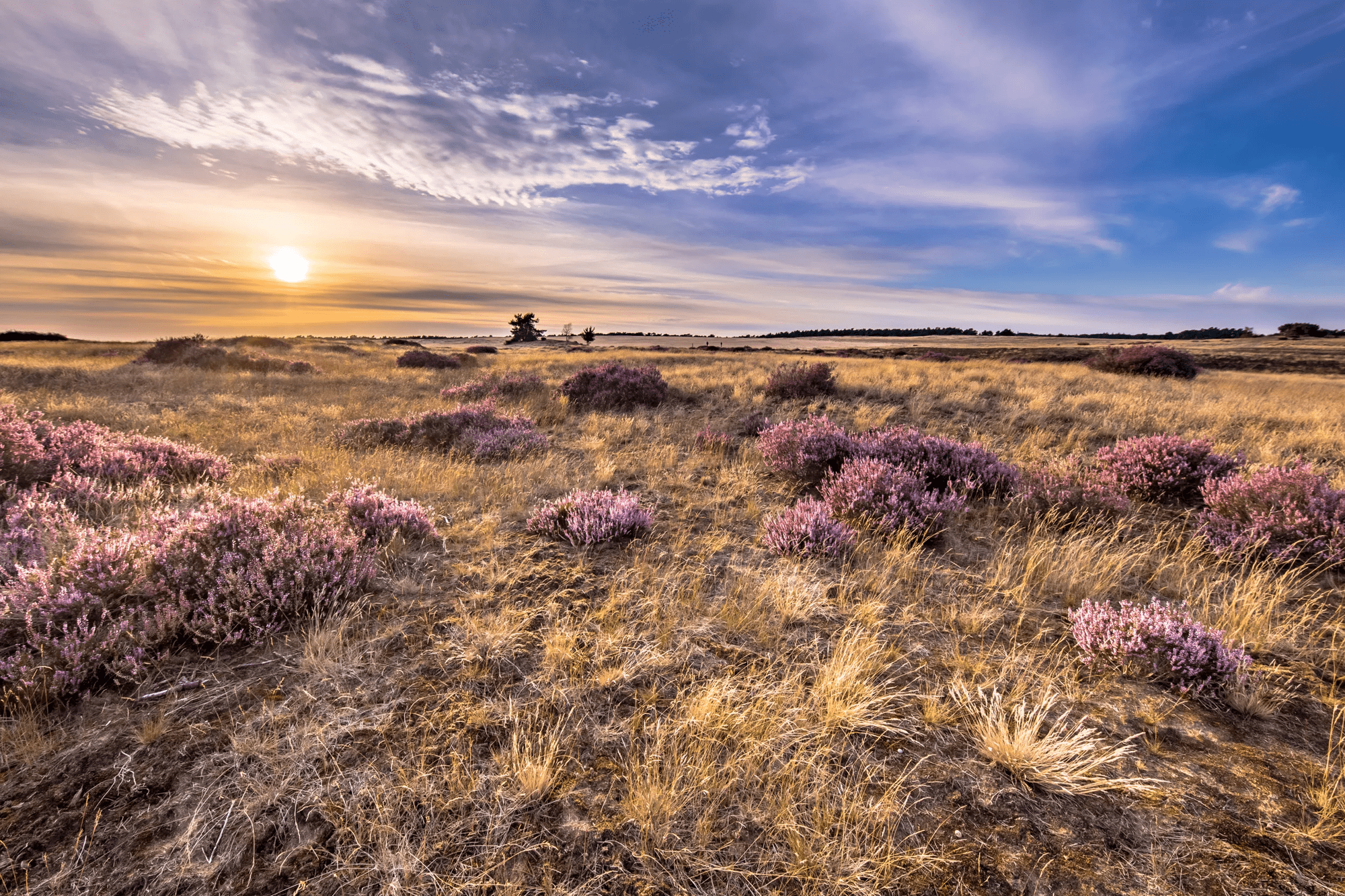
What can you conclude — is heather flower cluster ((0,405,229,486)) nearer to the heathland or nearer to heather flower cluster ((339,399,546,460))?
the heathland

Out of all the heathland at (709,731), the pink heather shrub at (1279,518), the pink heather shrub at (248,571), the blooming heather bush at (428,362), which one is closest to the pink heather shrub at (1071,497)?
the heathland at (709,731)

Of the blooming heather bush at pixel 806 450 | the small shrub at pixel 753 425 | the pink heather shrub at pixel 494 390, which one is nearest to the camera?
the blooming heather bush at pixel 806 450

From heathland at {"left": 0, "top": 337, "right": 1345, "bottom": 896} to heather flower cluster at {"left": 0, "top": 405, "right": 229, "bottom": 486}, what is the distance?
114 cm

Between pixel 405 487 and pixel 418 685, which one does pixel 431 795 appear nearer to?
pixel 418 685

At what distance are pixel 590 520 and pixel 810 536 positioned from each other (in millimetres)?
1997

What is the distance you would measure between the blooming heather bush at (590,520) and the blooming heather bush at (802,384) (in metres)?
8.44

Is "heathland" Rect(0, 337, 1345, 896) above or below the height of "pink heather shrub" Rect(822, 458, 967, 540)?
below

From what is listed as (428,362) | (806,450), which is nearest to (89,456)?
(806,450)

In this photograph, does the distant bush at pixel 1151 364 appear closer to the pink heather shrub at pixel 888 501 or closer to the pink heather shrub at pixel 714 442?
the pink heather shrub at pixel 714 442

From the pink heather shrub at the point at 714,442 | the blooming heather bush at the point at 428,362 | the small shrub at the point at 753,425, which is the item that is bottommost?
the pink heather shrub at the point at 714,442

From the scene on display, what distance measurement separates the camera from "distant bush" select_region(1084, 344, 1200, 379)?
2019 cm

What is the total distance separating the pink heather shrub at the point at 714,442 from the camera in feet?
27.8

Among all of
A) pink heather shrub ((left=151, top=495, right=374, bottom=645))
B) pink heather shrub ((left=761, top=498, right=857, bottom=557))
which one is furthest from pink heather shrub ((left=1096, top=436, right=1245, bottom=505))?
pink heather shrub ((left=151, top=495, right=374, bottom=645))

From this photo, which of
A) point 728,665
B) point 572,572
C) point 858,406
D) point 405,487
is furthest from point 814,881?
point 858,406
